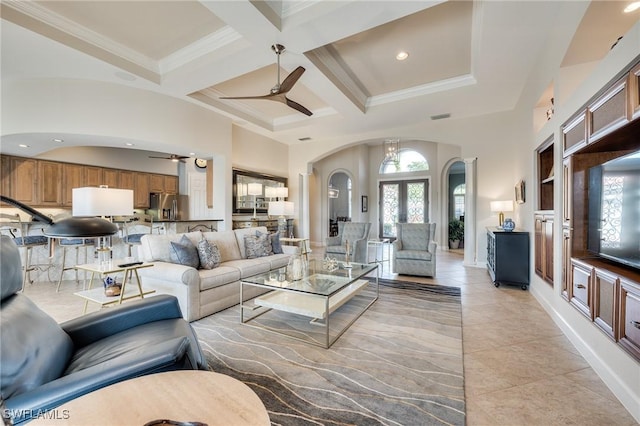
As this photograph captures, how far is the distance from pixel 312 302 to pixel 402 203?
7.40 m

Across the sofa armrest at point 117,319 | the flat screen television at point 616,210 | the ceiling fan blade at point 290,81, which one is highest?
the ceiling fan blade at point 290,81

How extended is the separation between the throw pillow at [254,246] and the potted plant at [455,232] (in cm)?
678

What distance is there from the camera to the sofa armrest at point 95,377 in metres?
0.92

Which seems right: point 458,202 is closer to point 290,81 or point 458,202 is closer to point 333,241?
point 333,241

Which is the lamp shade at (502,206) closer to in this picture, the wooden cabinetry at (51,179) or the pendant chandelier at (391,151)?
the pendant chandelier at (391,151)

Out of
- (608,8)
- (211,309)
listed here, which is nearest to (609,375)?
(608,8)

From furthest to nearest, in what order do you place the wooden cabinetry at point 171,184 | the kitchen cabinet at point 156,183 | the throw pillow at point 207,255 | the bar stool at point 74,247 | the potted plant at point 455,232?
1. the potted plant at point 455,232
2. the wooden cabinetry at point 171,184
3. the kitchen cabinet at point 156,183
4. the bar stool at point 74,247
5. the throw pillow at point 207,255

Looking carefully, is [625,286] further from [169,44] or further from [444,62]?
[169,44]

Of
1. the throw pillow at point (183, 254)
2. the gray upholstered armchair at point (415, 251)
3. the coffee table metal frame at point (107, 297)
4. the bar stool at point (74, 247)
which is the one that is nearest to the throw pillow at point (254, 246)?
the throw pillow at point (183, 254)

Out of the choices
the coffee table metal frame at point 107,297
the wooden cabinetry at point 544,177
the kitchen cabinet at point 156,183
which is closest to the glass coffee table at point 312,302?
the coffee table metal frame at point 107,297

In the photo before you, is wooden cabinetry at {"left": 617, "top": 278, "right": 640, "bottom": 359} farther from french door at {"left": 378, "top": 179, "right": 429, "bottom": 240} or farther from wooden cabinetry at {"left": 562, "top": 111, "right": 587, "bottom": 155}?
french door at {"left": 378, "top": 179, "right": 429, "bottom": 240}

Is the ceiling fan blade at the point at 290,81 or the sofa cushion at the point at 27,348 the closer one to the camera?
the sofa cushion at the point at 27,348

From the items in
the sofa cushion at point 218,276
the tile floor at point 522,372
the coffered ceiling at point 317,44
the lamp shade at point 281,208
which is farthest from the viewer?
the lamp shade at point 281,208

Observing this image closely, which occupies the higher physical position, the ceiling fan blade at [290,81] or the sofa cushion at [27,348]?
the ceiling fan blade at [290,81]
